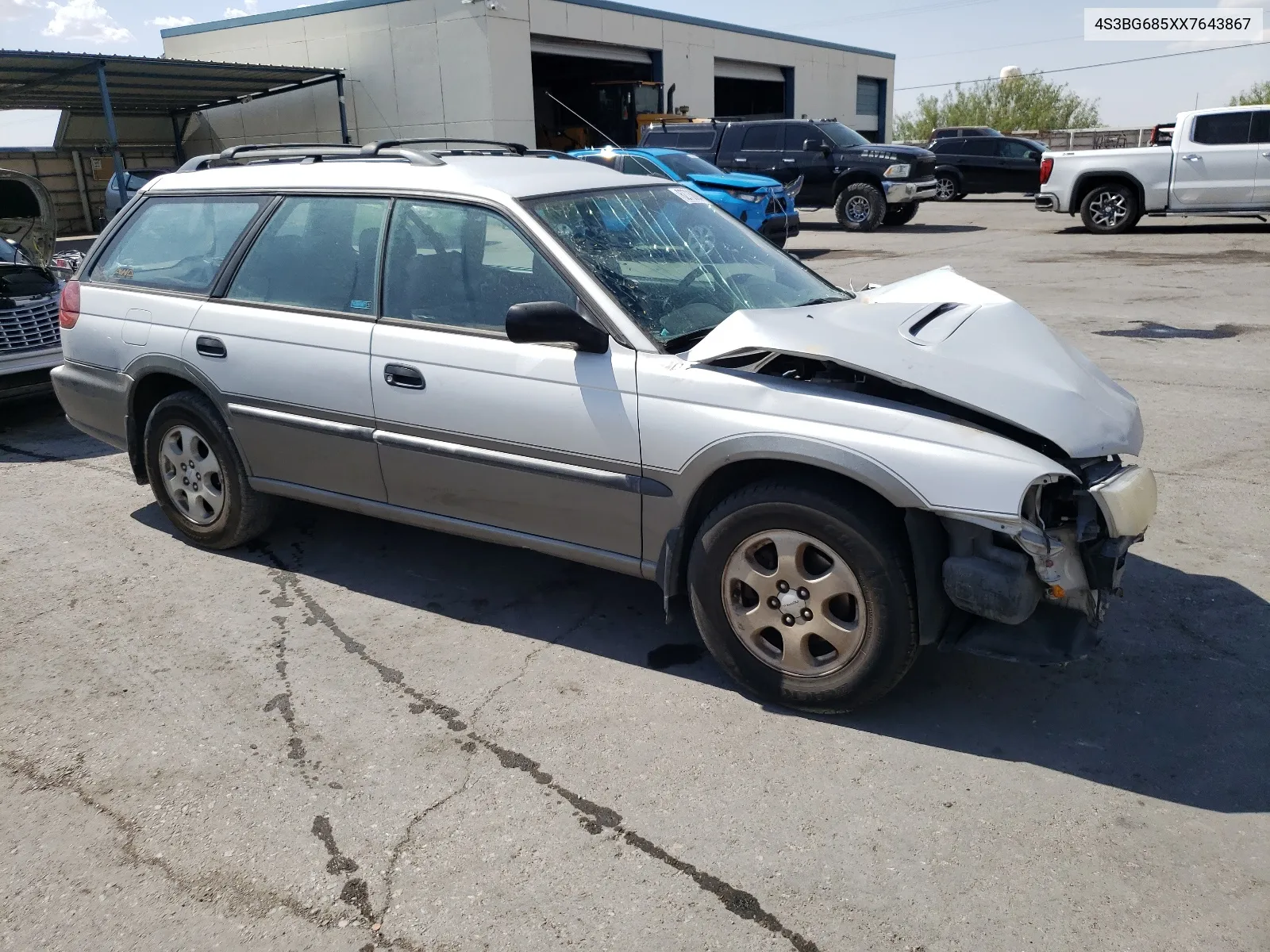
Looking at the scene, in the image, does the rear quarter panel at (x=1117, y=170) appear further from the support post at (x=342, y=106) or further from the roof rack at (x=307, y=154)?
the support post at (x=342, y=106)

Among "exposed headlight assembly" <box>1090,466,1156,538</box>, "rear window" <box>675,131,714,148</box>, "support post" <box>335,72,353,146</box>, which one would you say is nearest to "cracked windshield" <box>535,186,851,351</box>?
"exposed headlight assembly" <box>1090,466,1156,538</box>

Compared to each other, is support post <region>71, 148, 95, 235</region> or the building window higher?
the building window

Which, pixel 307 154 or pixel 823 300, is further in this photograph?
pixel 307 154

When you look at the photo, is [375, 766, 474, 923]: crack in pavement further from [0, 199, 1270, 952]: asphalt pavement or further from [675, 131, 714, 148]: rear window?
[675, 131, 714, 148]: rear window

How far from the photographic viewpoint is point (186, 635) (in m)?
4.18

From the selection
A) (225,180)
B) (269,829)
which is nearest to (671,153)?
(225,180)

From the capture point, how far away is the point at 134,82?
24.0m

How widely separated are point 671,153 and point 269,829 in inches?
566

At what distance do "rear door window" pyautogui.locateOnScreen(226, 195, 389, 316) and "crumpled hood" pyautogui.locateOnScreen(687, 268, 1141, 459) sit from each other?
154 centimetres

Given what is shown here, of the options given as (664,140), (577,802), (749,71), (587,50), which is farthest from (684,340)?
(749,71)

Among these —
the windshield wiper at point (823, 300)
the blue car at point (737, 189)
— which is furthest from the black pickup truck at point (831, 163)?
the windshield wiper at point (823, 300)

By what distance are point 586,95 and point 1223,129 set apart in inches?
661

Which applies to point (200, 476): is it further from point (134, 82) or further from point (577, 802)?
point (134, 82)

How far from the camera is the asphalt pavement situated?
259 cm
